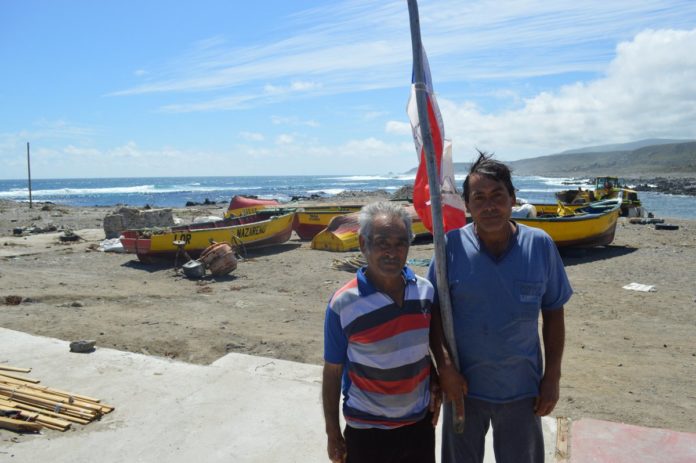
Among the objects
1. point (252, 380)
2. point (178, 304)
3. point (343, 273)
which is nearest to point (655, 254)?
point (343, 273)

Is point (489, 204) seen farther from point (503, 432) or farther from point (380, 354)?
point (503, 432)

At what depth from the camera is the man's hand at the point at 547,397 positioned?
2217 millimetres

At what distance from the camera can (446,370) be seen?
2.19m

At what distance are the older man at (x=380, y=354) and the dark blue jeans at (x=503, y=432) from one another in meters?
0.18

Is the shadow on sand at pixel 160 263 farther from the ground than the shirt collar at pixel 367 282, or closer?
closer

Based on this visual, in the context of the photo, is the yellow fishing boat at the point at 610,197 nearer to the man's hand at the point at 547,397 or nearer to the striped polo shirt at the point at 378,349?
the man's hand at the point at 547,397

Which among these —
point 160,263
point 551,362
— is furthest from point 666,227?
point 551,362

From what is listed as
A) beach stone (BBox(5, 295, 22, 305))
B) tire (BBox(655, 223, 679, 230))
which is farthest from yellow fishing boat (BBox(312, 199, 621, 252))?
beach stone (BBox(5, 295, 22, 305))

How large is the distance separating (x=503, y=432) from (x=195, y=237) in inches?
462

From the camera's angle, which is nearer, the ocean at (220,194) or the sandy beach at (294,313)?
the sandy beach at (294,313)

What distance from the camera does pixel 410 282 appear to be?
2240 millimetres

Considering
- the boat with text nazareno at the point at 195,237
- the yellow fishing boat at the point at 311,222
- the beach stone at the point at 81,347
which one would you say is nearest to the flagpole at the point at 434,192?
the beach stone at the point at 81,347

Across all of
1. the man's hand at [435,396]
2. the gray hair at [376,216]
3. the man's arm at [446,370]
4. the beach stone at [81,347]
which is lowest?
the beach stone at [81,347]

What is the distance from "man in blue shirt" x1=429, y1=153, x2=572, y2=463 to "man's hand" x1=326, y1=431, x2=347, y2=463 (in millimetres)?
453
